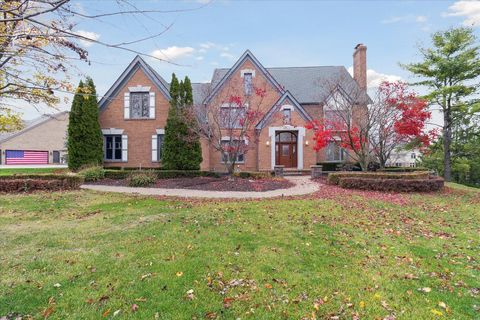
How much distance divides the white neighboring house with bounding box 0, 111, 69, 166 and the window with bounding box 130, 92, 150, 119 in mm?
22655

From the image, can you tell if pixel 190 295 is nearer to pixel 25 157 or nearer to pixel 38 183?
pixel 38 183

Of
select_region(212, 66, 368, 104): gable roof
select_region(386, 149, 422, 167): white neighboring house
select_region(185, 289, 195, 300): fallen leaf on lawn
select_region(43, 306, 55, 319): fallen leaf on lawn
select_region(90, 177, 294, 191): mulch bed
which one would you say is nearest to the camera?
select_region(43, 306, 55, 319): fallen leaf on lawn

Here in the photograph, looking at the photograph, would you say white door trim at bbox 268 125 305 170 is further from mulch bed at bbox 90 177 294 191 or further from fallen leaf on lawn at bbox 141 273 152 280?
fallen leaf on lawn at bbox 141 273 152 280

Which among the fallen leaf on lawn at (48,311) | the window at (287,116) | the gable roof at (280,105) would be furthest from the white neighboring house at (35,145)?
the fallen leaf on lawn at (48,311)

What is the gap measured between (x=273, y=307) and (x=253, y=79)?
21.3 metres

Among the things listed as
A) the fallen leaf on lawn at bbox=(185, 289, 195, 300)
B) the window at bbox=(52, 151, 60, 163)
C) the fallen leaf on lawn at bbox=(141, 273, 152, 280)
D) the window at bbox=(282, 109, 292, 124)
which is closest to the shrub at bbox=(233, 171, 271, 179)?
the window at bbox=(282, 109, 292, 124)

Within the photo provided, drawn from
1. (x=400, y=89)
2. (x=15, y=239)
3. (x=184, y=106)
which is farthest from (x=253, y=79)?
(x=15, y=239)

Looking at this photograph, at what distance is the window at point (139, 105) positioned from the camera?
2145 centimetres

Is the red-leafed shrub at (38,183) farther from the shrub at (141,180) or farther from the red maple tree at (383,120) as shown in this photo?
the red maple tree at (383,120)

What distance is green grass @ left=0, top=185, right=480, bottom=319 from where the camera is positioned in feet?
11.0

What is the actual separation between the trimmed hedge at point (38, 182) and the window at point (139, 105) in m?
9.26

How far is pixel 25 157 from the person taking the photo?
40438 millimetres

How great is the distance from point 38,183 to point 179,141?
8.32 metres

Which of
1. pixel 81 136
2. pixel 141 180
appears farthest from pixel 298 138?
pixel 81 136
